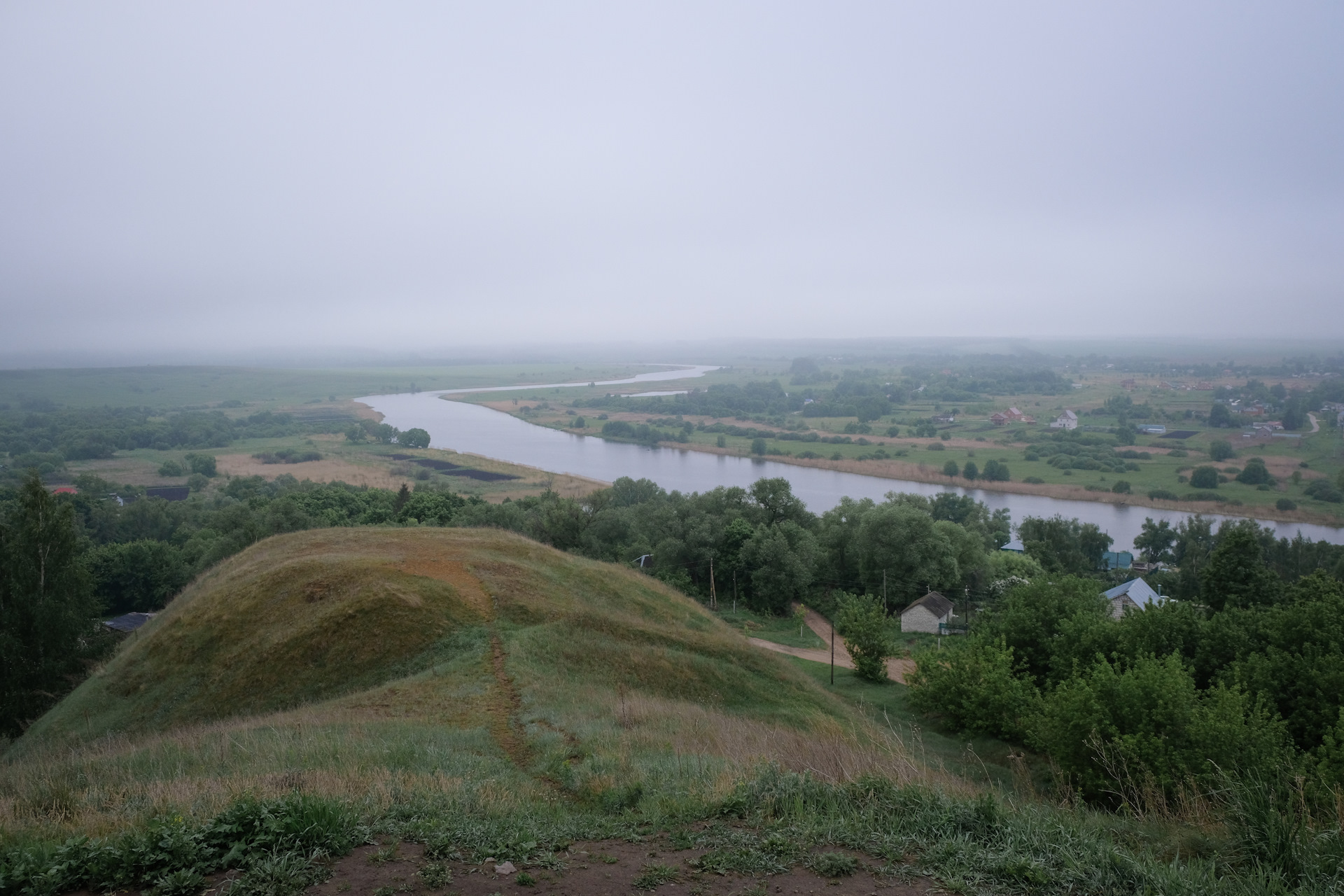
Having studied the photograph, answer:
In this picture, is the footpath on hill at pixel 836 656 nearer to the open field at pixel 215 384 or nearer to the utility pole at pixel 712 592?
the utility pole at pixel 712 592

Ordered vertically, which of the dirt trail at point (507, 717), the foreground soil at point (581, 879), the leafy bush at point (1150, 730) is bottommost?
the leafy bush at point (1150, 730)

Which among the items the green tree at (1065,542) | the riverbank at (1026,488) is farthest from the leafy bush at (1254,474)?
the green tree at (1065,542)

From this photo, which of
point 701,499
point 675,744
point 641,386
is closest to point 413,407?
point 641,386

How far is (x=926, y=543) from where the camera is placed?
Result: 37.9m

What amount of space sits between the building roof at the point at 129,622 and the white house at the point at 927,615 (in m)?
37.2

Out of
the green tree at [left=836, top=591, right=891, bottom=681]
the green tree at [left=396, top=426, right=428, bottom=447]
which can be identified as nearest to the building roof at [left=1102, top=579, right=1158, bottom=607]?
the green tree at [left=836, top=591, right=891, bottom=681]

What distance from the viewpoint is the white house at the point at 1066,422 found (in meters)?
77.6

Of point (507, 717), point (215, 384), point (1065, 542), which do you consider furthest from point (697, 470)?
point (215, 384)

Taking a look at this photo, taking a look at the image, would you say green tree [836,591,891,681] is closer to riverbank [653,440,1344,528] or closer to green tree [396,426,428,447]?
riverbank [653,440,1344,528]

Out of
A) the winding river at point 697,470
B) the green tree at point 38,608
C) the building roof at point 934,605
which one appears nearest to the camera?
the green tree at point 38,608

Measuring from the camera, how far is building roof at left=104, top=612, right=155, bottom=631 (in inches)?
1351

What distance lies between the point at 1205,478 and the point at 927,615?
108 ft

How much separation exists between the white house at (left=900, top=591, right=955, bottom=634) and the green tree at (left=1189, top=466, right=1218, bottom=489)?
31.1m

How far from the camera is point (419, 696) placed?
12570 mm
